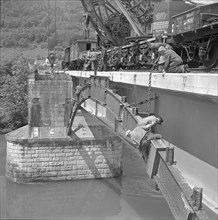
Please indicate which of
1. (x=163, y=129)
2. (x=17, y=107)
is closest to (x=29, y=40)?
(x=17, y=107)

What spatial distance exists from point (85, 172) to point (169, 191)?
15.5 meters

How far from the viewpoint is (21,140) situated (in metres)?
19.7

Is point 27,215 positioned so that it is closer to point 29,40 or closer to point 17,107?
point 17,107

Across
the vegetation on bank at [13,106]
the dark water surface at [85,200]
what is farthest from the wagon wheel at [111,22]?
the vegetation on bank at [13,106]

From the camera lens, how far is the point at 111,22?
2703 cm

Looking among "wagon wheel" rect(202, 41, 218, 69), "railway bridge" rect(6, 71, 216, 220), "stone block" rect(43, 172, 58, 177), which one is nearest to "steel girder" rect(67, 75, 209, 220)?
"wagon wheel" rect(202, 41, 218, 69)

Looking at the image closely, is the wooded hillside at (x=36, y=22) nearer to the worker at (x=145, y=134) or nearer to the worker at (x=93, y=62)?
the worker at (x=93, y=62)

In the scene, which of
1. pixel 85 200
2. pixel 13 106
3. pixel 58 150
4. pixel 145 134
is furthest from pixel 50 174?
pixel 13 106

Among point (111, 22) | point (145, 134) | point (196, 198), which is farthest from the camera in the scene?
point (111, 22)

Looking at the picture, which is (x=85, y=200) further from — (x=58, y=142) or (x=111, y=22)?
(x=111, y=22)

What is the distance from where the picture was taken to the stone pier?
782 inches

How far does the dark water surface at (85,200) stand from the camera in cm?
1736

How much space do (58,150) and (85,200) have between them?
3.19 metres

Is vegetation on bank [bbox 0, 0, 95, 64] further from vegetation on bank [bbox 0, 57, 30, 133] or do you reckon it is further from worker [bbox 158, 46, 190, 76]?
worker [bbox 158, 46, 190, 76]
